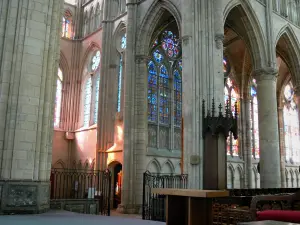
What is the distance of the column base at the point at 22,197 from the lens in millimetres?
9258

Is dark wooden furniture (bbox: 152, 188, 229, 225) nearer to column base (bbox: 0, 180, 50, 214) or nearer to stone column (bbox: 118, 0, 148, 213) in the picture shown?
column base (bbox: 0, 180, 50, 214)

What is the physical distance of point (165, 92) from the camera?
70.9 feet

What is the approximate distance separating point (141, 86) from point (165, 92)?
121 inches

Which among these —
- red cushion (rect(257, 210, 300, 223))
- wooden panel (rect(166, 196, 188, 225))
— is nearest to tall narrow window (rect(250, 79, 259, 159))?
wooden panel (rect(166, 196, 188, 225))

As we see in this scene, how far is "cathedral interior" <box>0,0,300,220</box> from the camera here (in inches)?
400

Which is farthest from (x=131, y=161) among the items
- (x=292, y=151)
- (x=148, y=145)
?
(x=292, y=151)

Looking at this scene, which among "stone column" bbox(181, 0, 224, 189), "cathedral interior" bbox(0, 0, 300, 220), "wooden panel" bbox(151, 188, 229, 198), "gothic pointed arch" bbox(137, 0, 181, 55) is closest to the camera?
"wooden panel" bbox(151, 188, 229, 198)

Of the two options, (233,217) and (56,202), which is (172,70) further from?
(233,217)

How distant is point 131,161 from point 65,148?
26.6 ft

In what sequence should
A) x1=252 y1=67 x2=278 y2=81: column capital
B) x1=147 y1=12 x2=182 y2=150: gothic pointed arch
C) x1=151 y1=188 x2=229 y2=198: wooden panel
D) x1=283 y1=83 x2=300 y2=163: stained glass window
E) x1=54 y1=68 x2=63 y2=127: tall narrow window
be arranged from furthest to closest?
1. x1=283 y1=83 x2=300 y2=163: stained glass window
2. x1=54 y1=68 x2=63 y2=127: tall narrow window
3. x1=147 y1=12 x2=182 y2=150: gothic pointed arch
4. x1=252 y1=67 x2=278 y2=81: column capital
5. x1=151 y1=188 x2=229 y2=198: wooden panel

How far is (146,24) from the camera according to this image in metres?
19.2

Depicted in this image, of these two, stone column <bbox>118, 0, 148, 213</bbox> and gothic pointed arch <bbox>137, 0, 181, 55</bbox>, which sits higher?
gothic pointed arch <bbox>137, 0, 181, 55</bbox>

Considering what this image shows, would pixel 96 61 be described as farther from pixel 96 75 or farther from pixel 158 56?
pixel 158 56

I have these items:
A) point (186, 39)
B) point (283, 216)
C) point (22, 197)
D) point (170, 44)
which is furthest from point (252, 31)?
point (283, 216)
